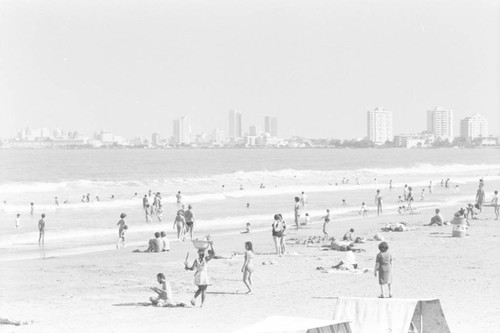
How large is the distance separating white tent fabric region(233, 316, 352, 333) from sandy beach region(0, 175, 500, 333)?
3.90 metres

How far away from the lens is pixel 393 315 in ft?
34.5

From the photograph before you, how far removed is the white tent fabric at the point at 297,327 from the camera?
9336 millimetres

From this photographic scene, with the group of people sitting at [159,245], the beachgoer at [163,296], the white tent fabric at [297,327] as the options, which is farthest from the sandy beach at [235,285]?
the white tent fabric at [297,327]

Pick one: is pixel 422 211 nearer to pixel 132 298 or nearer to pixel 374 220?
pixel 374 220

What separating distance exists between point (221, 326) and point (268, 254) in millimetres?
10215

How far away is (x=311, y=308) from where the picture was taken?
50.1ft

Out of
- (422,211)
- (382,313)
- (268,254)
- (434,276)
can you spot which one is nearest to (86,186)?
(422,211)

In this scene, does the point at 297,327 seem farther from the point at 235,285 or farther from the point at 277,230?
the point at 277,230

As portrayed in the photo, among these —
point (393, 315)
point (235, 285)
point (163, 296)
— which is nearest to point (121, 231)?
point (235, 285)

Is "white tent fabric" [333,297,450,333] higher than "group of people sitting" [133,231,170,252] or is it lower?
higher

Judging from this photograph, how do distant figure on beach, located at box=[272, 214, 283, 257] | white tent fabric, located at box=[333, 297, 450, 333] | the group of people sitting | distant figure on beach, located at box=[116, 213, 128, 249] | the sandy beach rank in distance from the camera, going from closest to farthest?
white tent fabric, located at box=[333, 297, 450, 333]
the sandy beach
distant figure on beach, located at box=[272, 214, 283, 257]
the group of people sitting
distant figure on beach, located at box=[116, 213, 128, 249]

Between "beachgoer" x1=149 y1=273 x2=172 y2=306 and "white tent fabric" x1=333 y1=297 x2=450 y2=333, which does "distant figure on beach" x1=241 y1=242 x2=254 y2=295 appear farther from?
"white tent fabric" x1=333 y1=297 x2=450 y2=333

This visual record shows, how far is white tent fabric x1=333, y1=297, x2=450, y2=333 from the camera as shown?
10.5m

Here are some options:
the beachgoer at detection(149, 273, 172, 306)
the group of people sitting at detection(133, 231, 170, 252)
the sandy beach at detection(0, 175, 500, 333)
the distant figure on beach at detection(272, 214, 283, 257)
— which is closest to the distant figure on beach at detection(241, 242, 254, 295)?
the sandy beach at detection(0, 175, 500, 333)
